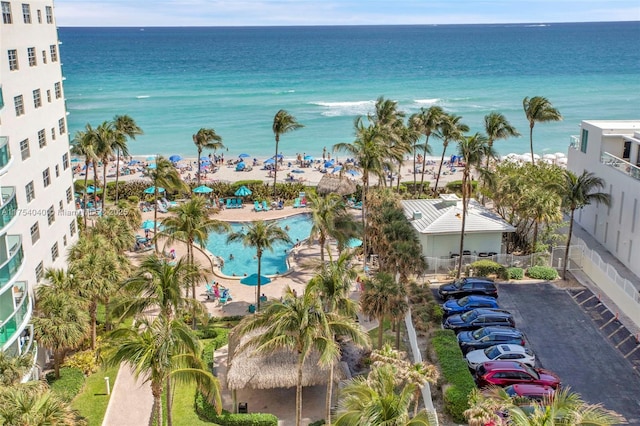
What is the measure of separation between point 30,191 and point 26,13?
7.88 metres

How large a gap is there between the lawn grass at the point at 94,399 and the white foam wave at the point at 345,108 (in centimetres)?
7652

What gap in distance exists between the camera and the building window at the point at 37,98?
97.0ft

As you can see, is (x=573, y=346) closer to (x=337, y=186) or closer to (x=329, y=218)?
(x=329, y=218)

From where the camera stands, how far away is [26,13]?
28578mm

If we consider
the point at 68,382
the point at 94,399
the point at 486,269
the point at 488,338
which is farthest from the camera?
the point at 486,269

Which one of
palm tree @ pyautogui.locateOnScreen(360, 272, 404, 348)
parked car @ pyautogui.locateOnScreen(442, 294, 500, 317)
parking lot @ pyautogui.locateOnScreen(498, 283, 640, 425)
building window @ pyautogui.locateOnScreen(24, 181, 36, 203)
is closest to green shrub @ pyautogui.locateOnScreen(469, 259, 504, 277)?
parking lot @ pyautogui.locateOnScreen(498, 283, 640, 425)

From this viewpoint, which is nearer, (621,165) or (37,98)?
(37,98)

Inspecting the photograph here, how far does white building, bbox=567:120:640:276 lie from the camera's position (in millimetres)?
33906

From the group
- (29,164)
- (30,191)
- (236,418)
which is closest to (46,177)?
(30,191)

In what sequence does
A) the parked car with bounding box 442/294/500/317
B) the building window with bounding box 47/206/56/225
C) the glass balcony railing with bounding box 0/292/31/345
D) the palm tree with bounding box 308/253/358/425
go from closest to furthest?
the palm tree with bounding box 308/253/358/425
the glass balcony railing with bounding box 0/292/31/345
the parked car with bounding box 442/294/500/317
the building window with bounding box 47/206/56/225

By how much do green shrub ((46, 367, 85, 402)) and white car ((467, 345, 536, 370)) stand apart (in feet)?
50.1

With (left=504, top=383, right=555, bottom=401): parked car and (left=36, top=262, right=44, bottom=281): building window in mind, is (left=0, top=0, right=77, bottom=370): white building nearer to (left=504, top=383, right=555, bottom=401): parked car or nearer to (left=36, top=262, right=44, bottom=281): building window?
(left=36, top=262, right=44, bottom=281): building window

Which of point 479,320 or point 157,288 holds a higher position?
point 157,288

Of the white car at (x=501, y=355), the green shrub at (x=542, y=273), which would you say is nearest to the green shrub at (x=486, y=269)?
the green shrub at (x=542, y=273)
